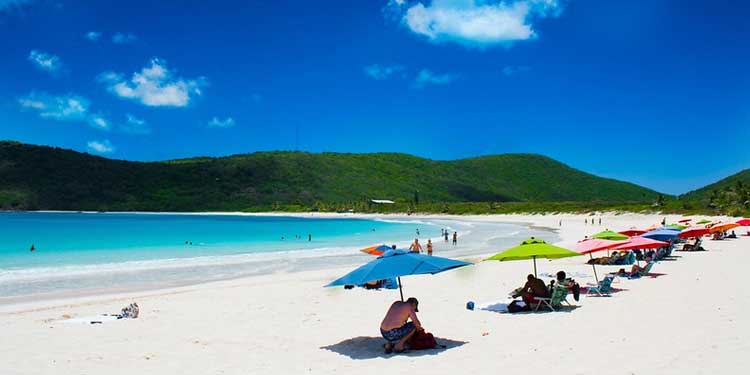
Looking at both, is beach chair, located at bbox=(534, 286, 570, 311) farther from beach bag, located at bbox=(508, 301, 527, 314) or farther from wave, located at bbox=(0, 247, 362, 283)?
wave, located at bbox=(0, 247, 362, 283)

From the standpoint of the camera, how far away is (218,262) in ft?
90.2

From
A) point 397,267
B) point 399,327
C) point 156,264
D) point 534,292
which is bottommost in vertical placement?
point 156,264

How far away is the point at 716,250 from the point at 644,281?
11132mm

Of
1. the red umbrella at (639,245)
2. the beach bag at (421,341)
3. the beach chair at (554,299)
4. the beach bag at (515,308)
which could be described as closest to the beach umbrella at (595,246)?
the red umbrella at (639,245)

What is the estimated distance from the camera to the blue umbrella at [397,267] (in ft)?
27.4

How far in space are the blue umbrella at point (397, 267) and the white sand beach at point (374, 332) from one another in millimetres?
1168

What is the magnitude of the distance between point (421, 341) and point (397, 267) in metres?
1.23

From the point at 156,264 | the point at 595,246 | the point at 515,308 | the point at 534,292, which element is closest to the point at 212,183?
the point at 156,264

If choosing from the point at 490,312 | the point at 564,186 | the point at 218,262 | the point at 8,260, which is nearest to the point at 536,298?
the point at 490,312

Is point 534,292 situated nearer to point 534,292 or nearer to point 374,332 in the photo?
point 534,292

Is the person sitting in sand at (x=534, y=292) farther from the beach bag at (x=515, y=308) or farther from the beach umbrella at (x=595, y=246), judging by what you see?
the beach umbrella at (x=595, y=246)

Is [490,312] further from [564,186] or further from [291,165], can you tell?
[564,186]

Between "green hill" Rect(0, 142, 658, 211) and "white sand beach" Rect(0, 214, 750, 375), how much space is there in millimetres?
109726

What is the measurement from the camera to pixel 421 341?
28.7ft
